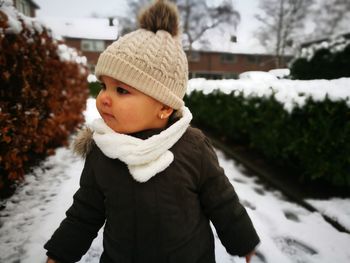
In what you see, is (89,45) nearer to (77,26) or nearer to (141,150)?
(77,26)

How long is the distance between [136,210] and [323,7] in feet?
93.2

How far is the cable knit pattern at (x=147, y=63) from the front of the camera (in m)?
1.34

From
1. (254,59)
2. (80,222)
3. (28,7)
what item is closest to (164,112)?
(80,222)

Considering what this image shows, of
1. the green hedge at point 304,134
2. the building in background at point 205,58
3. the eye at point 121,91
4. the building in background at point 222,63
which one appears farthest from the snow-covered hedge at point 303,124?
the building in background at point 222,63

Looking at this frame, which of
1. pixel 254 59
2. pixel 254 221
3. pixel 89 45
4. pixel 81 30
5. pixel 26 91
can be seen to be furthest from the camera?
pixel 254 59

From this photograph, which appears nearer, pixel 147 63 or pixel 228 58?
pixel 147 63

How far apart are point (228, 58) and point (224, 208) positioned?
37.1 m

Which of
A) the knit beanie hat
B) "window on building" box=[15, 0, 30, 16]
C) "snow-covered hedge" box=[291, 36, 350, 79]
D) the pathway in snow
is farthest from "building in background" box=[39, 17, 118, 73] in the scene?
the knit beanie hat

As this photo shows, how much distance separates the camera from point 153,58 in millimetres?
1364

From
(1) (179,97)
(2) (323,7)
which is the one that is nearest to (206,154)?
(1) (179,97)

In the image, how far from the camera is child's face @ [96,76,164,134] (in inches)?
52.8

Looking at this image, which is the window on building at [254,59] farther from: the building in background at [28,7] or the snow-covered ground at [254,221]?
the snow-covered ground at [254,221]

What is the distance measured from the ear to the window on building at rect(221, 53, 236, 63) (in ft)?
120

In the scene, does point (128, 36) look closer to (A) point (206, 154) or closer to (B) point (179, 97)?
(B) point (179, 97)
